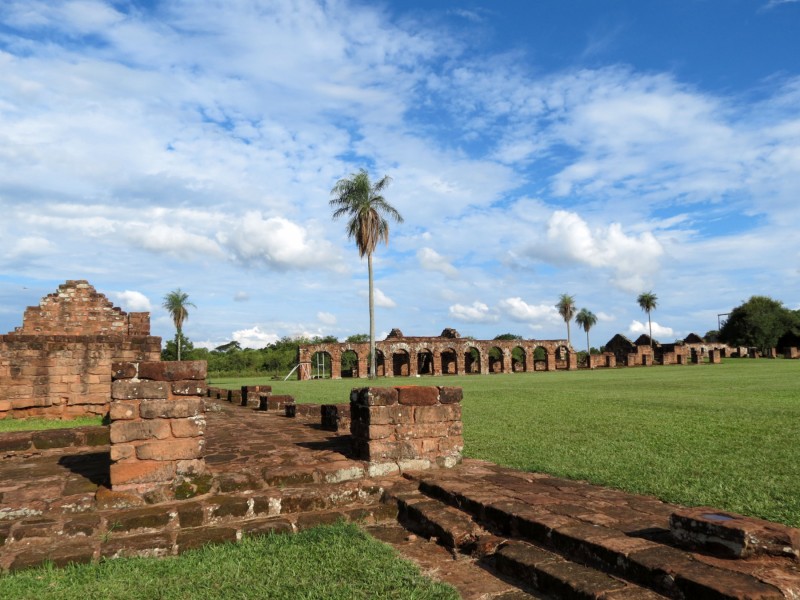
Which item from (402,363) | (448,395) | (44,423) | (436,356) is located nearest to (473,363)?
(436,356)

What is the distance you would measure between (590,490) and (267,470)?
9.44 feet

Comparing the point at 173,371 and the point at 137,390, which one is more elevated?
the point at 173,371

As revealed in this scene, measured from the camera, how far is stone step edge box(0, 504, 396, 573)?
3633 mm

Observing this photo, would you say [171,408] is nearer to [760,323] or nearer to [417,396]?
[417,396]

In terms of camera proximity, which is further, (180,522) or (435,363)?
(435,363)

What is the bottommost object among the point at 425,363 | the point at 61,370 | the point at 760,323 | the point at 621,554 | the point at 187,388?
the point at 621,554

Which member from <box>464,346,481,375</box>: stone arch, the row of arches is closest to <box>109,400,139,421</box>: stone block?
the row of arches

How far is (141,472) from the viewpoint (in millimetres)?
4719

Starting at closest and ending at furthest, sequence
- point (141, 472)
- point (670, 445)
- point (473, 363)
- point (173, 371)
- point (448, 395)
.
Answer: point (141, 472) → point (173, 371) → point (448, 395) → point (670, 445) → point (473, 363)

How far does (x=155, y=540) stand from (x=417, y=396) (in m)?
2.83

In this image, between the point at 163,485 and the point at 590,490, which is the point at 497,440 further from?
the point at 163,485

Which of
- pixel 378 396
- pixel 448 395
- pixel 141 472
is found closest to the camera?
pixel 141 472

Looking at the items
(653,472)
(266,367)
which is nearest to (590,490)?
(653,472)

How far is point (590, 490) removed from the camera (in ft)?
15.0
